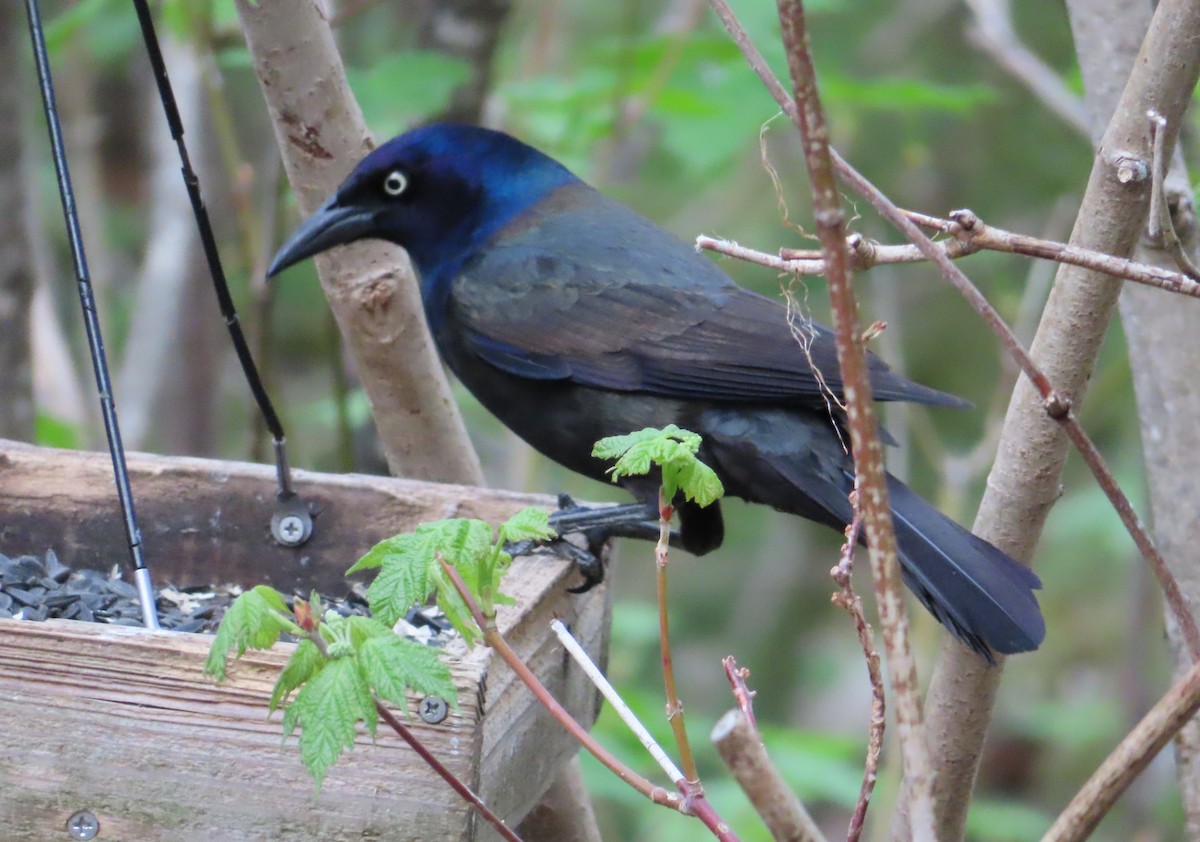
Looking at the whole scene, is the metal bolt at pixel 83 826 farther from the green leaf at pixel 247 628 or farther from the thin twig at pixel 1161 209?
the thin twig at pixel 1161 209

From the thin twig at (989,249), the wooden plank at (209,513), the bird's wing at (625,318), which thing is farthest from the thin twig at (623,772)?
the bird's wing at (625,318)

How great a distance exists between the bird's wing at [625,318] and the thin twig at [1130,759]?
5.70 feet

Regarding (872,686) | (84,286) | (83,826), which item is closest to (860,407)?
(872,686)

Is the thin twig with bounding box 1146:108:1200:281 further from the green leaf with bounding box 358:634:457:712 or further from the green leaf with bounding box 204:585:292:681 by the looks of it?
the green leaf with bounding box 204:585:292:681

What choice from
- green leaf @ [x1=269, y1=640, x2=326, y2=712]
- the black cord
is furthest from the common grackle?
green leaf @ [x1=269, y1=640, x2=326, y2=712]

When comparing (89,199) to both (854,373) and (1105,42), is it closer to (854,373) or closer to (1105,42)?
(1105,42)

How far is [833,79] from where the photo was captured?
13.1ft

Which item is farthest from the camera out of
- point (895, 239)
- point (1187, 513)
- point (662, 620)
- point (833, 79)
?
point (895, 239)

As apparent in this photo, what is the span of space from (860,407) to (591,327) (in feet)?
6.78

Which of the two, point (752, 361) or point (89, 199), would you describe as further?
point (89, 199)

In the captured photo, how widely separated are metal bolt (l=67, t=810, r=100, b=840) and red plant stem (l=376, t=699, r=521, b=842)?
43cm

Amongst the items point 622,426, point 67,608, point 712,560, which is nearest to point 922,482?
point 712,560

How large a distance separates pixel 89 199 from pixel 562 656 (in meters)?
3.74

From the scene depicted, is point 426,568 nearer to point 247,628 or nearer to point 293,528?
point 247,628
